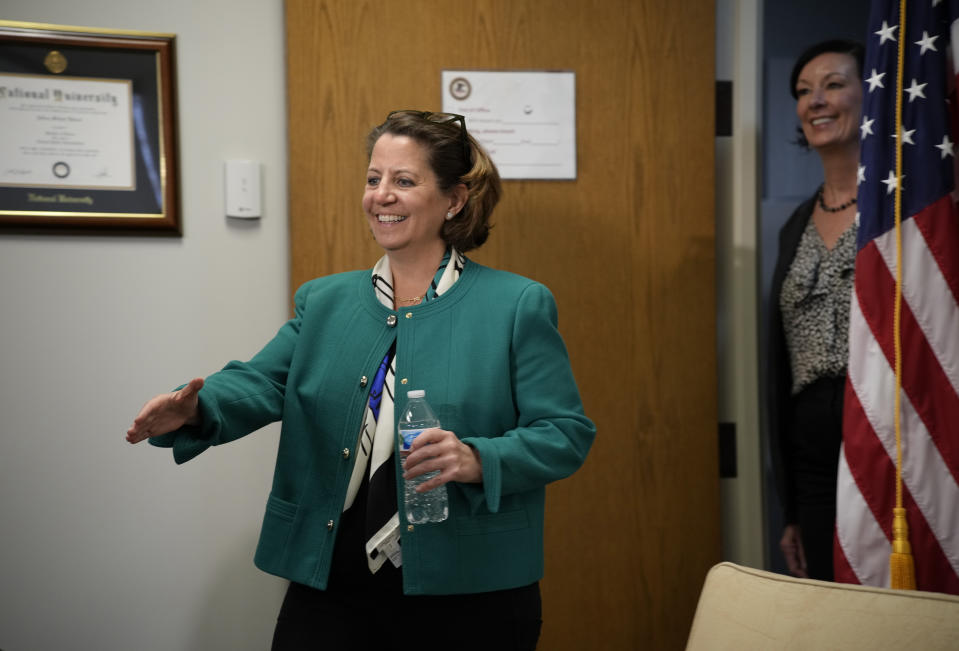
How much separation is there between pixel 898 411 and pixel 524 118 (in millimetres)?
1230

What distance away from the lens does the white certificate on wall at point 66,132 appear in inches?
82.7

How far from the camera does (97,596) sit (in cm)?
213

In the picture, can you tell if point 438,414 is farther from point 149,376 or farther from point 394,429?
point 149,376

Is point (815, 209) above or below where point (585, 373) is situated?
above

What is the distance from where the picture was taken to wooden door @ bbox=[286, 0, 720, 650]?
7.46 feet

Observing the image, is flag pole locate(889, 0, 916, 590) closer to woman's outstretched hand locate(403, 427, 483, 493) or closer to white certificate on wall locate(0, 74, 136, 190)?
woman's outstretched hand locate(403, 427, 483, 493)

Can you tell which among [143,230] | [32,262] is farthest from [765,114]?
[32,262]

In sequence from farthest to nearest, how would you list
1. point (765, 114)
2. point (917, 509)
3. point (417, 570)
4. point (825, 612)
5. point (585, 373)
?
point (765, 114) < point (585, 373) < point (917, 509) < point (417, 570) < point (825, 612)

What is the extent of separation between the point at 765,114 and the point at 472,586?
2114mm

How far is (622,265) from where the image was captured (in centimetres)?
234

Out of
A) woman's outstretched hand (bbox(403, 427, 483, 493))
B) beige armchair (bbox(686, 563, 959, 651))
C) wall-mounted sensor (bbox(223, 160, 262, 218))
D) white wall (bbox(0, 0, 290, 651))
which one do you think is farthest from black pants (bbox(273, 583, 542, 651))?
wall-mounted sensor (bbox(223, 160, 262, 218))

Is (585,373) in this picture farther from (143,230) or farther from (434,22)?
(143,230)

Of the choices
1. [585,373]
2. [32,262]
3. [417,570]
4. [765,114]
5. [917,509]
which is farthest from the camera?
[765,114]

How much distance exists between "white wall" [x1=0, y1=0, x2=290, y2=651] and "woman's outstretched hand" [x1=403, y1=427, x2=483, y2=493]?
99 cm
